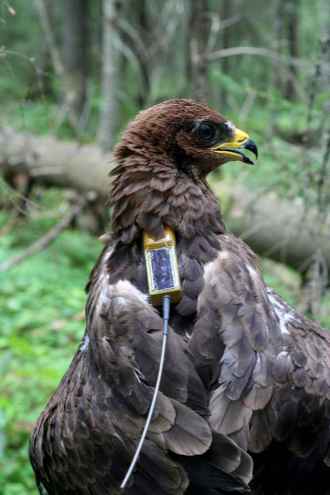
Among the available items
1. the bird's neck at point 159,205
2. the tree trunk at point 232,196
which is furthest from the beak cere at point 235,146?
the tree trunk at point 232,196

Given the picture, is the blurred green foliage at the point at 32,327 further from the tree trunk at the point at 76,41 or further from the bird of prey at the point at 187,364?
the tree trunk at the point at 76,41

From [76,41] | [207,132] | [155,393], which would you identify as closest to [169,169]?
[207,132]

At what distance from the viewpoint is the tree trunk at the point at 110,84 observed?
374 inches

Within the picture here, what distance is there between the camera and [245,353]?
9.51ft

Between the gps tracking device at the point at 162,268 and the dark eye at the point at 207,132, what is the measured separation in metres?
0.52

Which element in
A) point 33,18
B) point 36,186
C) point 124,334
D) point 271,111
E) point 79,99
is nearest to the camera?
point 124,334

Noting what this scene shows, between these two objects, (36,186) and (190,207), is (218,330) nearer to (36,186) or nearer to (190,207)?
(190,207)

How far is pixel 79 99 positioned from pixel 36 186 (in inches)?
195

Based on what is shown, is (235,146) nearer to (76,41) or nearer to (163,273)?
(163,273)

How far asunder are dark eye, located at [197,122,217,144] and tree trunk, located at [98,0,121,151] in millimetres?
6680

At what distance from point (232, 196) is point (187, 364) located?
4848 mm

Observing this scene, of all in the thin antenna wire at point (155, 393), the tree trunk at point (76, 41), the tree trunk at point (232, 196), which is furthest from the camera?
the tree trunk at point (76, 41)

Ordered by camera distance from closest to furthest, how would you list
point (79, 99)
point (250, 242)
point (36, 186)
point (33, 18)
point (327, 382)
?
point (327, 382) < point (250, 242) < point (36, 186) < point (79, 99) < point (33, 18)

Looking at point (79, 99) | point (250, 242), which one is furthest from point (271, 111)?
point (79, 99)
